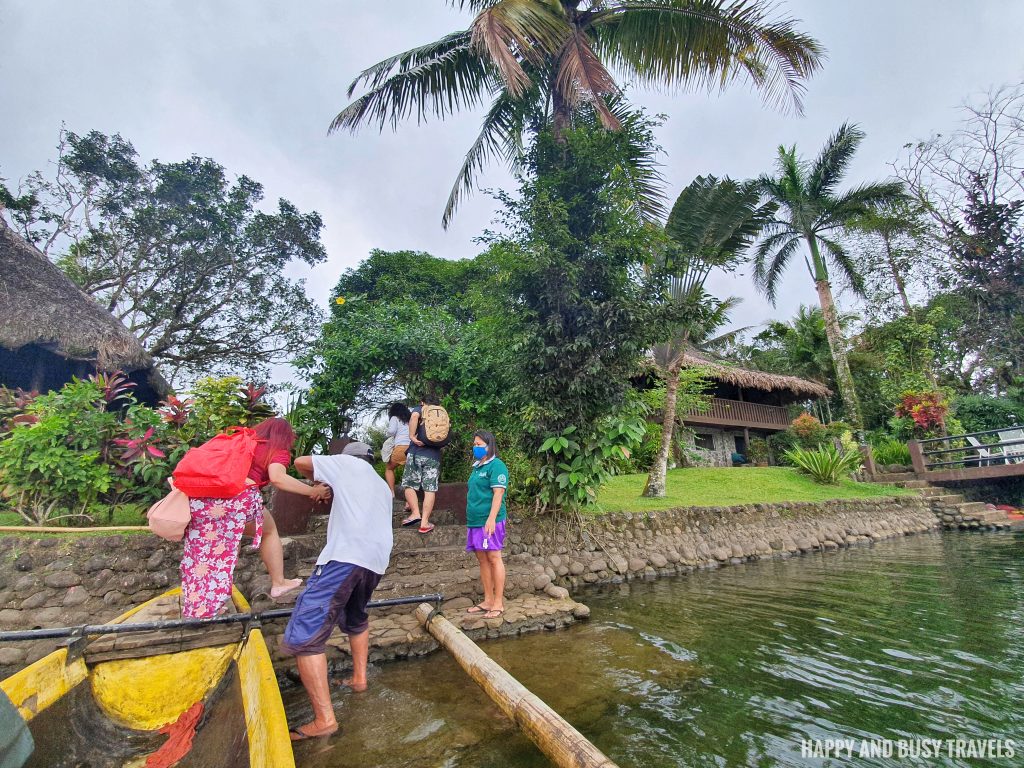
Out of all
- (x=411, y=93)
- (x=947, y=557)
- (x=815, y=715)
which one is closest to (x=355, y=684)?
(x=815, y=715)

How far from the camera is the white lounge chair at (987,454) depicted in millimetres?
13091

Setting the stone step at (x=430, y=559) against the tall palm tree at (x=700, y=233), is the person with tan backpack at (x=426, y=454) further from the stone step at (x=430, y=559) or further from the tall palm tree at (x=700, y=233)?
the tall palm tree at (x=700, y=233)

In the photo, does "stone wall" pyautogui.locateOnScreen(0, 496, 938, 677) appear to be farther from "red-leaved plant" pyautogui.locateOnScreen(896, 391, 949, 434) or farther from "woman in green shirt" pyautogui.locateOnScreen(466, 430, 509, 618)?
"red-leaved plant" pyautogui.locateOnScreen(896, 391, 949, 434)

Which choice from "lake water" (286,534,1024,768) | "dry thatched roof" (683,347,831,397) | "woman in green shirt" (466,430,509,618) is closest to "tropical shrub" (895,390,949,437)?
"dry thatched roof" (683,347,831,397)

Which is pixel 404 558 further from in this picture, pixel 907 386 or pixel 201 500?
pixel 907 386

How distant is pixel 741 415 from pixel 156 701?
2071cm

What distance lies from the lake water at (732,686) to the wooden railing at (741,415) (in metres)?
12.7

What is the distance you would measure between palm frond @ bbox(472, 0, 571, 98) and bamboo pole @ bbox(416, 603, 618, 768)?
6774mm

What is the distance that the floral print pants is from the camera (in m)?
3.30

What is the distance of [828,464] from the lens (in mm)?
14086

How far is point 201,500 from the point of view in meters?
3.38

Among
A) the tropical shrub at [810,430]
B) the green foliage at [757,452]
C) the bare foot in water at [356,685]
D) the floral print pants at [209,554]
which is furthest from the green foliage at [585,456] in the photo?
the green foliage at [757,452]

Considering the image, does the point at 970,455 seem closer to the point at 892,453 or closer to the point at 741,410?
the point at 892,453

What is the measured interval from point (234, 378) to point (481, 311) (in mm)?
3586
